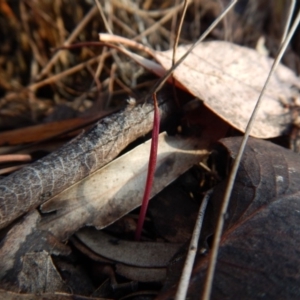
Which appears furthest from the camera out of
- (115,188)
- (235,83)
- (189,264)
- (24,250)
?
(235,83)

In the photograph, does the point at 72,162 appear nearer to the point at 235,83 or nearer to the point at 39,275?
the point at 39,275

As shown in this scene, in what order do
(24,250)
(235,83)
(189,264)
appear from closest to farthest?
(189,264)
(24,250)
(235,83)

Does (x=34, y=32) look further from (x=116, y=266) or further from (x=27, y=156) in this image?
(x=116, y=266)

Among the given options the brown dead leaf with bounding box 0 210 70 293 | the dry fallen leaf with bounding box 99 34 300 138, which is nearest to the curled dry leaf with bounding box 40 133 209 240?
the brown dead leaf with bounding box 0 210 70 293

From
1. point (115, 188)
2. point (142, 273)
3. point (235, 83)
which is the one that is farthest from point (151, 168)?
point (235, 83)

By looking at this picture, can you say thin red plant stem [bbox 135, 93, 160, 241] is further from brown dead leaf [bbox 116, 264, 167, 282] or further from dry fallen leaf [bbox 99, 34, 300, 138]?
dry fallen leaf [bbox 99, 34, 300, 138]
